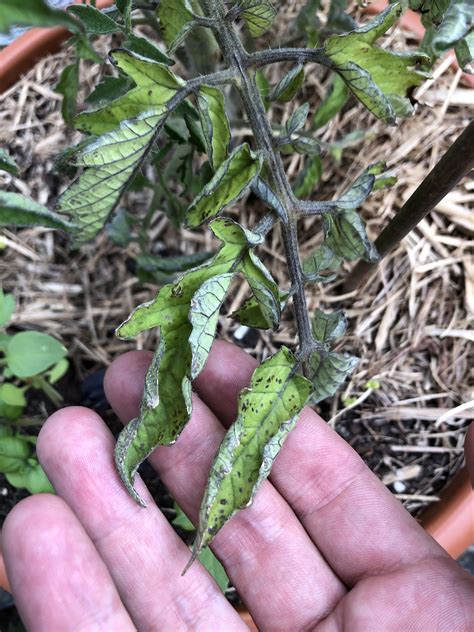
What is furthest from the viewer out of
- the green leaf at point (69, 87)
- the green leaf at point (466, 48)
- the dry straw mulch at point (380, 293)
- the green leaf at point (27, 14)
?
the dry straw mulch at point (380, 293)

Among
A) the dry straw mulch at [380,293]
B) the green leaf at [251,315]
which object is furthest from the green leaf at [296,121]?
the dry straw mulch at [380,293]

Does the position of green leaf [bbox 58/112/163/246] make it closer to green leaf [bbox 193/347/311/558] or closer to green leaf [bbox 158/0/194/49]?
green leaf [bbox 158/0/194/49]

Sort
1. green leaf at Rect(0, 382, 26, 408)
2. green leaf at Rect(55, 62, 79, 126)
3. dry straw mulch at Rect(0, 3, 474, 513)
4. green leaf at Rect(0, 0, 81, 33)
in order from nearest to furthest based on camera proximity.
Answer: green leaf at Rect(0, 0, 81, 33)
green leaf at Rect(55, 62, 79, 126)
green leaf at Rect(0, 382, 26, 408)
dry straw mulch at Rect(0, 3, 474, 513)

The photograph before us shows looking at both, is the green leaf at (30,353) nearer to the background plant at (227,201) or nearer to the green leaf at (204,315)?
the background plant at (227,201)

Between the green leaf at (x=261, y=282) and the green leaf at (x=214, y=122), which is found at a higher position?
the green leaf at (x=214, y=122)

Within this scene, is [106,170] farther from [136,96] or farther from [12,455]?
[12,455]

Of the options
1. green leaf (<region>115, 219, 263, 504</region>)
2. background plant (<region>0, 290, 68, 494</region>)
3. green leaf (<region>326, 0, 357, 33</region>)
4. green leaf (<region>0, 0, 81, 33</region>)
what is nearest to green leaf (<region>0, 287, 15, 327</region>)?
background plant (<region>0, 290, 68, 494</region>)
